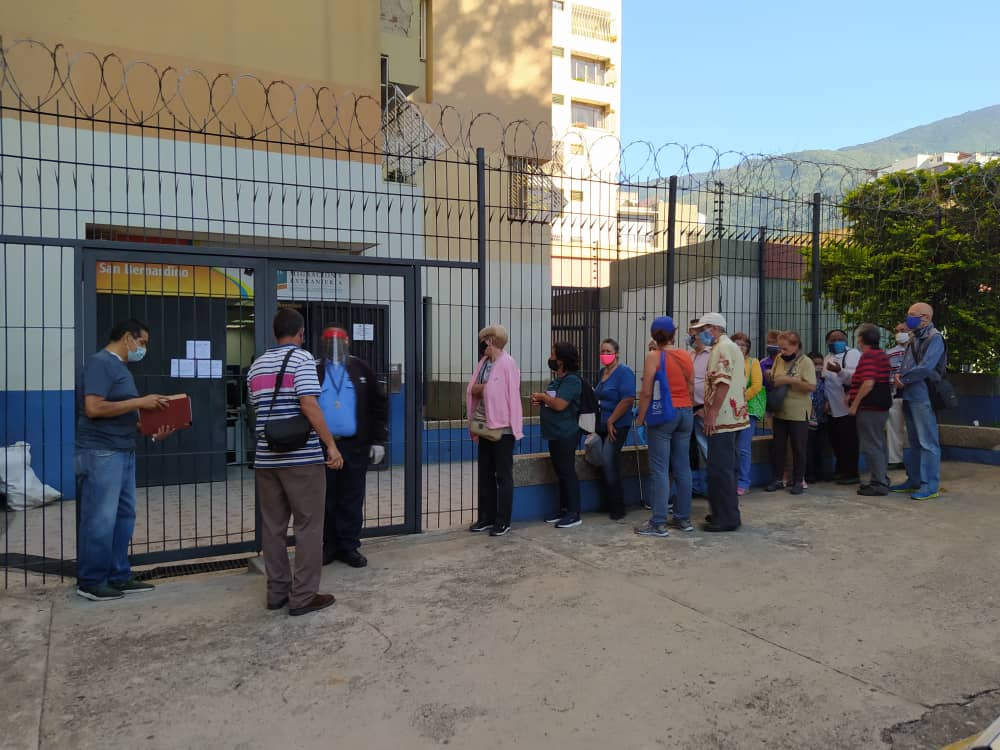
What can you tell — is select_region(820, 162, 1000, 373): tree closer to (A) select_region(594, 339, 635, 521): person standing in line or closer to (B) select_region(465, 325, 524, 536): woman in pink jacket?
(A) select_region(594, 339, 635, 521): person standing in line

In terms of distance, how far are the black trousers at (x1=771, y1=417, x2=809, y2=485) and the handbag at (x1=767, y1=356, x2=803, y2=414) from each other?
0.13 meters

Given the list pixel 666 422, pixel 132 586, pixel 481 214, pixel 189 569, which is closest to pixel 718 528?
pixel 666 422

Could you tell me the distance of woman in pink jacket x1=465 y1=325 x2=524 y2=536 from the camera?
5.93m

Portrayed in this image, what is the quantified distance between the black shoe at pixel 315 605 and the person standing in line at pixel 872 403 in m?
5.44

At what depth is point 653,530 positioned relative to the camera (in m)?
6.15

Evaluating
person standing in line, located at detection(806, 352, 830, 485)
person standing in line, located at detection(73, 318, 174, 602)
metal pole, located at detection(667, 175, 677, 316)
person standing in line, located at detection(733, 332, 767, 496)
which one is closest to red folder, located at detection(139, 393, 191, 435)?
person standing in line, located at detection(73, 318, 174, 602)

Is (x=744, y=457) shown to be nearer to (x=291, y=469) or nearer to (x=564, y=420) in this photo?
(x=564, y=420)

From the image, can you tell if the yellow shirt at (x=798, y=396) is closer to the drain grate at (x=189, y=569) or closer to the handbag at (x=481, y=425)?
the handbag at (x=481, y=425)

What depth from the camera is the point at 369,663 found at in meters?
3.70

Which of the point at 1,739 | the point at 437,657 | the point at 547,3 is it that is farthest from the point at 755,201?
the point at 547,3

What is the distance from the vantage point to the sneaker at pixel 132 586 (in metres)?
4.83

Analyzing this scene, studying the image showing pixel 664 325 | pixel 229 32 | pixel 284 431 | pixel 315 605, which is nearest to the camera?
pixel 284 431

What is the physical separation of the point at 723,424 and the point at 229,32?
27.0ft

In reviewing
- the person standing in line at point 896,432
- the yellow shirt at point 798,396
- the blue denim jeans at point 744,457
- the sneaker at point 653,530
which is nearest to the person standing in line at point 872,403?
the yellow shirt at point 798,396
